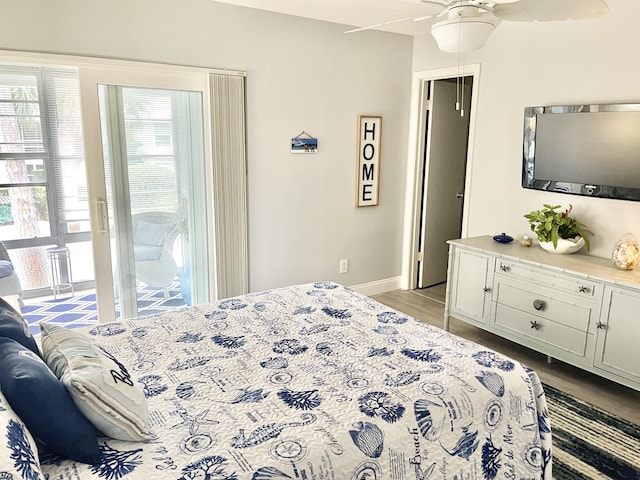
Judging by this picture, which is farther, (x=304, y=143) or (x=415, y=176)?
(x=415, y=176)

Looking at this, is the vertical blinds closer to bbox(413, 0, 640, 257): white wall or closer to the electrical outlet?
the electrical outlet

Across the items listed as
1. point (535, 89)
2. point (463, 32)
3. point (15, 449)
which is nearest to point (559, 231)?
point (535, 89)

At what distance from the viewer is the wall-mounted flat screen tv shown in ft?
10.00

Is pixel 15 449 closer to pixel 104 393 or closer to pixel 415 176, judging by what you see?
pixel 104 393

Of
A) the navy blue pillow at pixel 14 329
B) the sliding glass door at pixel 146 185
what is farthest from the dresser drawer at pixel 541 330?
the navy blue pillow at pixel 14 329

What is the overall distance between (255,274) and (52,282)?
231 cm

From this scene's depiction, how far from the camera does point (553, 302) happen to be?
3.18m

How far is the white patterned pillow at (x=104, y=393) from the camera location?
4.66 ft

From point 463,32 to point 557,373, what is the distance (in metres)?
2.48

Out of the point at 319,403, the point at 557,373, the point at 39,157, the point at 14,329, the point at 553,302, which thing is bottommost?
the point at 557,373

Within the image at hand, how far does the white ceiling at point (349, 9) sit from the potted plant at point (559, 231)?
1.63 metres

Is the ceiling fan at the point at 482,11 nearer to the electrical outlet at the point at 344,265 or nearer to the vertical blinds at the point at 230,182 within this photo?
the vertical blinds at the point at 230,182

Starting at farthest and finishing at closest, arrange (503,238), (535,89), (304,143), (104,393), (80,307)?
1. (80,307)
2. (304,143)
3. (503,238)
4. (535,89)
5. (104,393)

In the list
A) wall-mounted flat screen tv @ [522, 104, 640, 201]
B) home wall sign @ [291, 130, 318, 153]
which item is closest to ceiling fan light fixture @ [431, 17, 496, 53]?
wall-mounted flat screen tv @ [522, 104, 640, 201]
